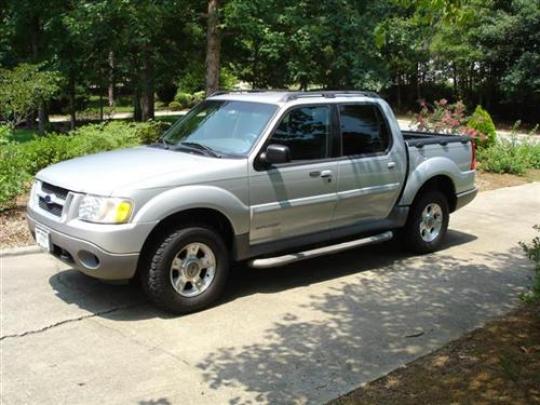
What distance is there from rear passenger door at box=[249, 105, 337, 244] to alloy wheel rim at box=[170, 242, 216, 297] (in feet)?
1.60

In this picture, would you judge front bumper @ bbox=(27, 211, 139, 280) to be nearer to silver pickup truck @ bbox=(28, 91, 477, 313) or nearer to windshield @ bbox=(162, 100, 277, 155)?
silver pickup truck @ bbox=(28, 91, 477, 313)

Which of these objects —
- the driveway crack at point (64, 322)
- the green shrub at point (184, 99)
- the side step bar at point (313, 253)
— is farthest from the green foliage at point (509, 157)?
the green shrub at point (184, 99)

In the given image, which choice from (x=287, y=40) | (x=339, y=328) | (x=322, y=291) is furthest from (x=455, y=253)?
(x=287, y=40)

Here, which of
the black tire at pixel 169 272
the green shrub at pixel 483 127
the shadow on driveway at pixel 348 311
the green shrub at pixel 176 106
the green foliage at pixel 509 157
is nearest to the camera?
the shadow on driveway at pixel 348 311

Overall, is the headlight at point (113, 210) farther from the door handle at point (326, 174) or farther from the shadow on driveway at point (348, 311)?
the door handle at point (326, 174)

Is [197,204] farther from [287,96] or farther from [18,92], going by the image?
[18,92]

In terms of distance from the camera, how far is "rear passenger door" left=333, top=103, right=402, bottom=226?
6344mm

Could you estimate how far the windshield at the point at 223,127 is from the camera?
229 inches

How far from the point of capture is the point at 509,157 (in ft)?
44.9

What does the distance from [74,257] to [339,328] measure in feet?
7.18

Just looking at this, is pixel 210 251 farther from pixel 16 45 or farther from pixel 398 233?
pixel 16 45

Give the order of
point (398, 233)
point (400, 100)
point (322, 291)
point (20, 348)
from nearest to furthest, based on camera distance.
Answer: point (20, 348)
point (322, 291)
point (398, 233)
point (400, 100)

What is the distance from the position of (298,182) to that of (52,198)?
7.07ft

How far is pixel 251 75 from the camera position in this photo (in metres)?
20.5
